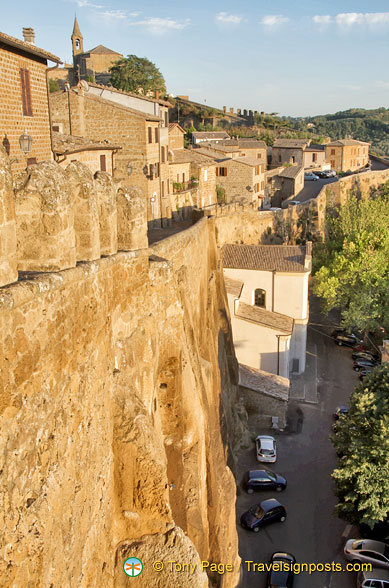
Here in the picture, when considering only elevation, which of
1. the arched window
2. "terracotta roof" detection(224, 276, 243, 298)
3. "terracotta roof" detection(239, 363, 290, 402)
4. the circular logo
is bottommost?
"terracotta roof" detection(239, 363, 290, 402)

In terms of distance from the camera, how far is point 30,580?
477 centimetres

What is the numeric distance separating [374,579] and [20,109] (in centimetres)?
1765

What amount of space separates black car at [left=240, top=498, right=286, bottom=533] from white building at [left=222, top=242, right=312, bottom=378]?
9410 millimetres

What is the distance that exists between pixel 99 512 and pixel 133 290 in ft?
10.6

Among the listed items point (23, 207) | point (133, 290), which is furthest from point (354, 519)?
point (23, 207)

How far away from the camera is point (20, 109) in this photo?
16.5 m

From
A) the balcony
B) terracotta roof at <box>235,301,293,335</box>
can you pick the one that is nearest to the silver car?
terracotta roof at <box>235,301,293,335</box>

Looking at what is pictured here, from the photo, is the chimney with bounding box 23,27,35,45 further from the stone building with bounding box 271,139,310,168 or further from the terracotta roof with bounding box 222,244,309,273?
the stone building with bounding box 271,139,310,168

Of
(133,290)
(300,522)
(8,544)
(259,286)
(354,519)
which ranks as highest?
(133,290)

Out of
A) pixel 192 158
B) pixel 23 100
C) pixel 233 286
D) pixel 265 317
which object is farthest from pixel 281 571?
pixel 192 158

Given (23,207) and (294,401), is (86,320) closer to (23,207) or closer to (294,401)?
(23,207)

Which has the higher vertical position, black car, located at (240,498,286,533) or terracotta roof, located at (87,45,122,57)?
terracotta roof, located at (87,45,122,57)

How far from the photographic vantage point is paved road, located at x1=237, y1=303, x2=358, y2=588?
17.5 m

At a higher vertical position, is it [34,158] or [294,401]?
[34,158]
